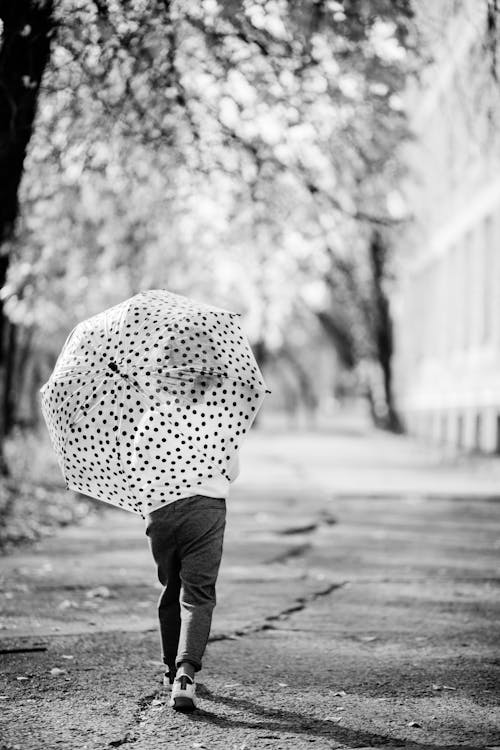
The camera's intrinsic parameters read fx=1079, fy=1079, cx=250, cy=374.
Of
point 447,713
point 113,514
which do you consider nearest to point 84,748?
point 447,713

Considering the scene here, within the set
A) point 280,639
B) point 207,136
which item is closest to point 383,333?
point 207,136

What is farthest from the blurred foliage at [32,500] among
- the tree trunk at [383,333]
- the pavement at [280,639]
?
the tree trunk at [383,333]

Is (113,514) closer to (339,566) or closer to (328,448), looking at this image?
(339,566)

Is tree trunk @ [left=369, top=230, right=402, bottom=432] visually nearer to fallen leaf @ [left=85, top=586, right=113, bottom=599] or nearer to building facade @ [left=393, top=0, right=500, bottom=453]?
building facade @ [left=393, top=0, right=500, bottom=453]

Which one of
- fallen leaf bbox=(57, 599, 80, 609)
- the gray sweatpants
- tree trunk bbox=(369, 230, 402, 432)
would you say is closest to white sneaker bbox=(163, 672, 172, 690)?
Result: the gray sweatpants

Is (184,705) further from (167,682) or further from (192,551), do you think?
(192,551)

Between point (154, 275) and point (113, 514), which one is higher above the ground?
point (154, 275)

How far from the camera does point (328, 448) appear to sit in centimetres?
2752

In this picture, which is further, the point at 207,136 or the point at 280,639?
the point at 207,136

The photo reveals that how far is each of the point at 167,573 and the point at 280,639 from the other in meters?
1.60

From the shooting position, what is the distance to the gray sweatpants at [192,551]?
4.48 m

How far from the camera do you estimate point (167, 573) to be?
15.3ft

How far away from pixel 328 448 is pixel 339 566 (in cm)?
1876

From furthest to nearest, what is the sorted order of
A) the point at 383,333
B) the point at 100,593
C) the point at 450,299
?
the point at 383,333, the point at 450,299, the point at 100,593
